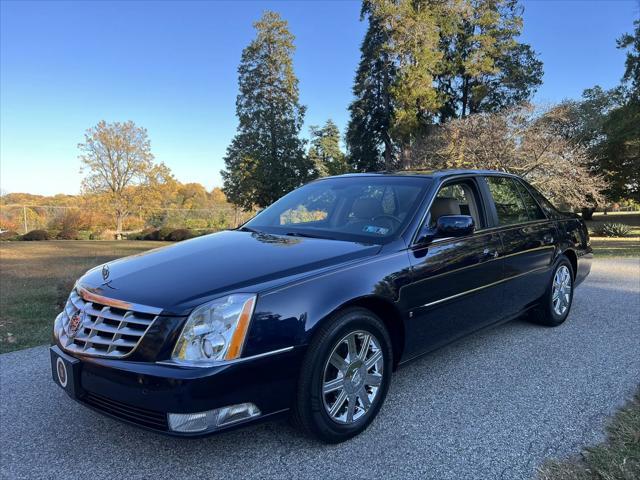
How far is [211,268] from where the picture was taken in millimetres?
2754

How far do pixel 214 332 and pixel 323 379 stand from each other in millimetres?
682

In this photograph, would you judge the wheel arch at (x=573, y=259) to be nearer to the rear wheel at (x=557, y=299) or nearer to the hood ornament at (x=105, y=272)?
the rear wheel at (x=557, y=299)

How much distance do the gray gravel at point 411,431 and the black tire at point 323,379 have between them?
10 centimetres

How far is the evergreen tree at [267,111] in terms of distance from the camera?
35.1m

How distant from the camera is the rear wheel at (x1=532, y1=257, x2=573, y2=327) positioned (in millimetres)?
4863

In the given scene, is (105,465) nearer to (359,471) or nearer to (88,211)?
(359,471)

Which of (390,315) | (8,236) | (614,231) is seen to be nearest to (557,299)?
(390,315)

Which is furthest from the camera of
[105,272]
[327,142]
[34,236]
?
[327,142]

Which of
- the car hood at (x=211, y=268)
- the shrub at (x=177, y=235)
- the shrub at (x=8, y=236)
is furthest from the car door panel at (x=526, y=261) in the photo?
the shrub at (x=8, y=236)

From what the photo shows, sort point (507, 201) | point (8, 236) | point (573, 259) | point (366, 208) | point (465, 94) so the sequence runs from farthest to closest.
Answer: point (465, 94), point (8, 236), point (573, 259), point (507, 201), point (366, 208)

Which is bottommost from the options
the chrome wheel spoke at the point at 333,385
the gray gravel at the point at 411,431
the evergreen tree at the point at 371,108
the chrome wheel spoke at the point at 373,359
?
the gray gravel at the point at 411,431

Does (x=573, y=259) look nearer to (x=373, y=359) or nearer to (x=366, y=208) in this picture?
(x=366, y=208)

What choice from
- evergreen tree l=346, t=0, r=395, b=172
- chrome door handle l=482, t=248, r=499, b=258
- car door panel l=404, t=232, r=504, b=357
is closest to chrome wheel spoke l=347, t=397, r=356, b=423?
car door panel l=404, t=232, r=504, b=357

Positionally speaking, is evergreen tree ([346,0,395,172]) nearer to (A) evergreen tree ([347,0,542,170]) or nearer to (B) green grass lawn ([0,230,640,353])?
(A) evergreen tree ([347,0,542,170])
